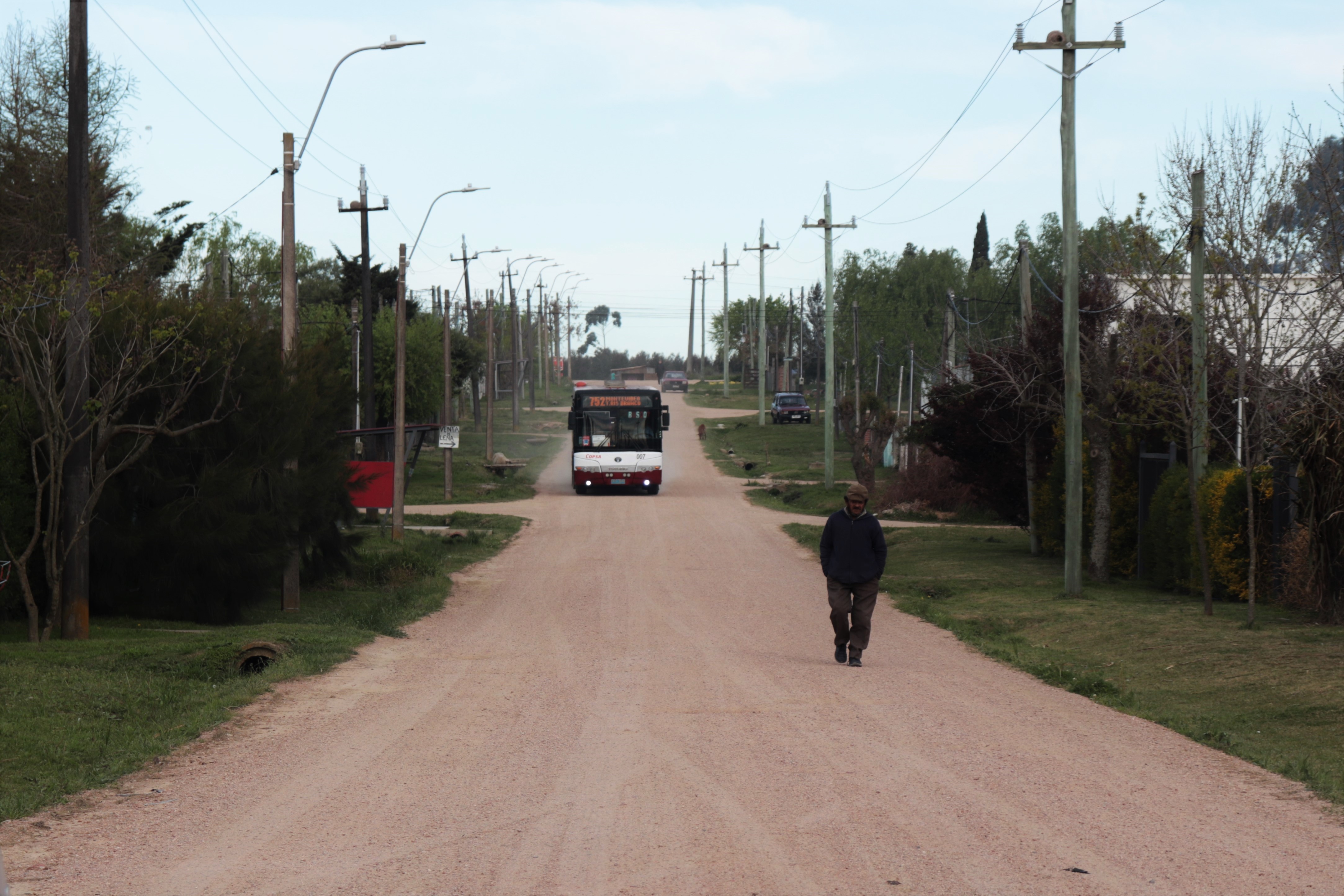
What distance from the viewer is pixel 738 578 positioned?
21812 millimetres

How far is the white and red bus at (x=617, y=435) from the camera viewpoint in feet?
137

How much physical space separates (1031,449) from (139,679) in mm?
18014

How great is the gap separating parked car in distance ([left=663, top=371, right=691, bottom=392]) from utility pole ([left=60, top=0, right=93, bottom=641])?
344ft

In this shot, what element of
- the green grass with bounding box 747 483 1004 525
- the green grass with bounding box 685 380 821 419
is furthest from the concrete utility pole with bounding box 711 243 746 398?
the green grass with bounding box 747 483 1004 525

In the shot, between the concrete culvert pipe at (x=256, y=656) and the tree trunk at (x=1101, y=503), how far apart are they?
13.3 meters

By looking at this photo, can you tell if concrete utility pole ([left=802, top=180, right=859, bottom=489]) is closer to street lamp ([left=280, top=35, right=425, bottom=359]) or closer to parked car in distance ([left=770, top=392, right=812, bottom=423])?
street lamp ([left=280, top=35, right=425, bottom=359])

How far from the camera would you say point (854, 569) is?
12.8 metres

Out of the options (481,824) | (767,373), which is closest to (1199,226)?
(481,824)

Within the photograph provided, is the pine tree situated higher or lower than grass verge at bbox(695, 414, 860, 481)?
higher

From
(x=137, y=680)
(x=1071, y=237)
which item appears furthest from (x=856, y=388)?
(x=137, y=680)

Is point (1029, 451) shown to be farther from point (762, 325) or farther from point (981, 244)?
point (981, 244)

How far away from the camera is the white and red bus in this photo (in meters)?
41.7

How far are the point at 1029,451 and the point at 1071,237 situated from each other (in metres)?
7.32

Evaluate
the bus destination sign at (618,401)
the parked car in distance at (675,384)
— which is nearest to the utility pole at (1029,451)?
the bus destination sign at (618,401)
